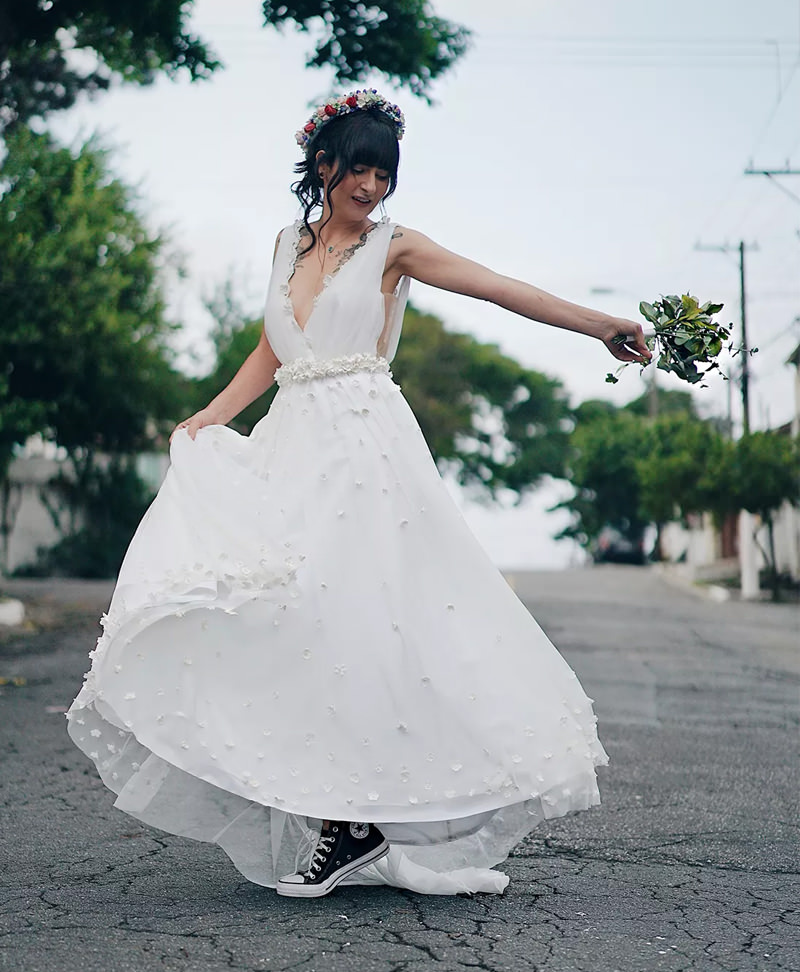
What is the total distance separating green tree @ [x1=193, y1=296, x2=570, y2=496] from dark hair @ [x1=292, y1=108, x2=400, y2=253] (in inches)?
1829

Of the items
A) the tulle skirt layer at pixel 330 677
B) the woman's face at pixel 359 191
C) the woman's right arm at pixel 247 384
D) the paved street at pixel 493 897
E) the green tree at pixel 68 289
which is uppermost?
the green tree at pixel 68 289

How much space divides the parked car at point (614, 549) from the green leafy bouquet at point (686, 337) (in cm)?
5491

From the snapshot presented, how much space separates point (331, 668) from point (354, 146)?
153cm

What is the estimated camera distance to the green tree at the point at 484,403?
54.3m

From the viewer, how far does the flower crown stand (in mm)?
4055

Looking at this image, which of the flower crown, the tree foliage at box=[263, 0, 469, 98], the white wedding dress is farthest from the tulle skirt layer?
the tree foliage at box=[263, 0, 469, 98]

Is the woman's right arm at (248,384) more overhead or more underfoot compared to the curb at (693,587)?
more overhead

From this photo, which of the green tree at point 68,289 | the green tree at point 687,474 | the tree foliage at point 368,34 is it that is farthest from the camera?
the green tree at point 687,474

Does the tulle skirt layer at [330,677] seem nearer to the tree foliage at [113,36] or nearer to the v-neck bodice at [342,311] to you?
the v-neck bodice at [342,311]

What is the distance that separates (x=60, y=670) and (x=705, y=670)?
561cm

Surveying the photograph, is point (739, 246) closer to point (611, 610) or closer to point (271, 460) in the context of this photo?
point (611, 610)

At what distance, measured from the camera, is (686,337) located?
13.5ft

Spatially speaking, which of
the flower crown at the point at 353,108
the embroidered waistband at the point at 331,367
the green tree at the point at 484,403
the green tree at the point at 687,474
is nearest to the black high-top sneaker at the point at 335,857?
the embroidered waistband at the point at 331,367

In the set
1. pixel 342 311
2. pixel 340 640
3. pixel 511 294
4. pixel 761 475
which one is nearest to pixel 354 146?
pixel 342 311
